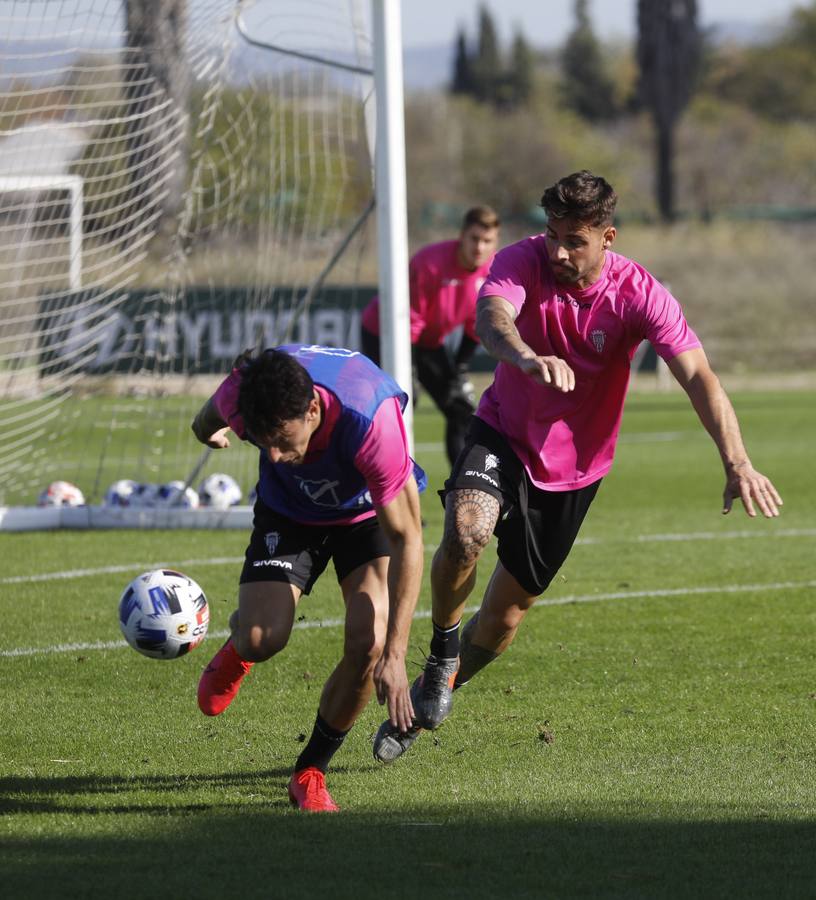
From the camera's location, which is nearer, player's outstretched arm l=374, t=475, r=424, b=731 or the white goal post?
player's outstretched arm l=374, t=475, r=424, b=731

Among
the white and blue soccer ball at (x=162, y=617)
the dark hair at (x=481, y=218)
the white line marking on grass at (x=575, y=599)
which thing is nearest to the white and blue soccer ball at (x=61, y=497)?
the dark hair at (x=481, y=218)

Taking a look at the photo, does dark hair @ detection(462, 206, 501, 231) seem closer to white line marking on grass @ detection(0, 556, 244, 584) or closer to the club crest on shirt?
white line marking on grass @ detection(0, 556, 244, 584)

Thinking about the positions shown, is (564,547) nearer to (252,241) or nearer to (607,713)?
(607,713)

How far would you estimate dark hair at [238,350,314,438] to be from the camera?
4.60 m

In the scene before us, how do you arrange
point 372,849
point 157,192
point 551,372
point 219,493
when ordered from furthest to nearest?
point 157,192 < point 219,493 < point 551,372 < point 372,849

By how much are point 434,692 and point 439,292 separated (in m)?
6.79

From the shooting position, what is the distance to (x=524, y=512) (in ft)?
19.7

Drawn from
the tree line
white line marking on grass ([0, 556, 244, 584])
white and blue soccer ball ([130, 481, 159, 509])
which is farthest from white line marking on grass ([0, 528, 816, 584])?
the tree line

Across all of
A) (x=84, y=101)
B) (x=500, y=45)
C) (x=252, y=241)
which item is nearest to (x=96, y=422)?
(x=252, y=241)

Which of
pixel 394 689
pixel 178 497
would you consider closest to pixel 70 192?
pixel 178 497

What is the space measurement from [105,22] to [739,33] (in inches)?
4135

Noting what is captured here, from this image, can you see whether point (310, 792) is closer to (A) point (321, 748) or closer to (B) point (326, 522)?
(A) point (321, 748)

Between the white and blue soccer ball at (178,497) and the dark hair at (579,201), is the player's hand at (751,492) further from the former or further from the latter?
the white and blue soccer ball at (178,497)

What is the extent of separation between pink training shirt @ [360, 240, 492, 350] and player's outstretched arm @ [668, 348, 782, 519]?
21.5 feet
